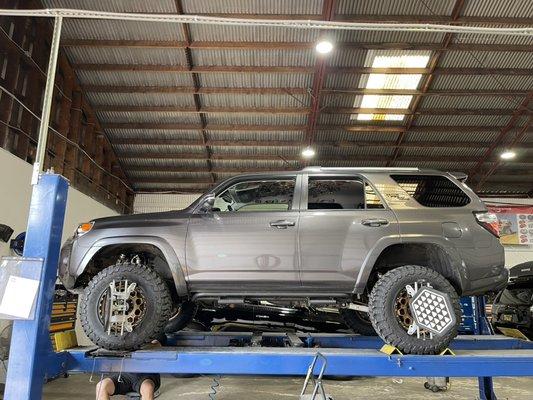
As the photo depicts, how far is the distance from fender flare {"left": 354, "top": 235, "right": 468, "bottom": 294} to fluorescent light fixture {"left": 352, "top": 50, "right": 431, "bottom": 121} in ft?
21.5

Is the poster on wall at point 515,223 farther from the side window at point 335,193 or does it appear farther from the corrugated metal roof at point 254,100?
the side window at point 335,193

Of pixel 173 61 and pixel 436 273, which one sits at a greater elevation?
pixel 173 61

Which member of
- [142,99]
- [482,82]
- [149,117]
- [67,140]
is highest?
[482,82]

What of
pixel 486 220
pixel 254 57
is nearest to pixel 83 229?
pixel 486 220

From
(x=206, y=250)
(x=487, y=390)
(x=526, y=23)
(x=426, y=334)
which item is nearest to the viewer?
(x=426, y=334)

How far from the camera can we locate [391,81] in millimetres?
9109

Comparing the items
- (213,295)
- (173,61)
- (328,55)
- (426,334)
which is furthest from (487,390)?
(173,61)

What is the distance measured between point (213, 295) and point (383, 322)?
1328 millimetres

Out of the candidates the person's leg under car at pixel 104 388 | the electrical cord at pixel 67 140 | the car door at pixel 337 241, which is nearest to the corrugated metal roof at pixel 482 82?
the car door at pixel 337 241

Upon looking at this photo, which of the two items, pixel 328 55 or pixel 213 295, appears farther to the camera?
pixel 328 55

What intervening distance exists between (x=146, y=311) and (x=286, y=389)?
3.72 metres

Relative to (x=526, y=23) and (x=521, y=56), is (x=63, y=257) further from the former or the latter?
(x=521, y=56)

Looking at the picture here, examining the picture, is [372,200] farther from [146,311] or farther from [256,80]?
[256,80]

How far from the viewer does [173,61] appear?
28.7ft
